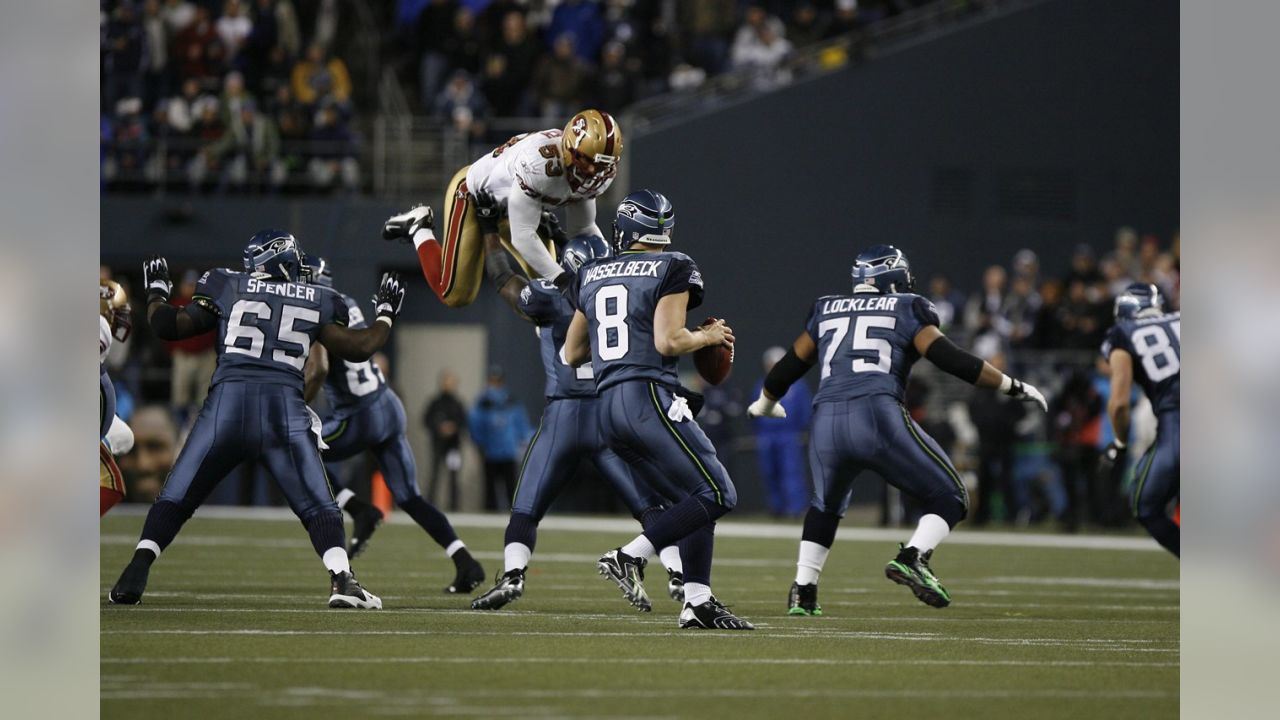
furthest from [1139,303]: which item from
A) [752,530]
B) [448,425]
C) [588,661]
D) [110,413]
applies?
[448,425]

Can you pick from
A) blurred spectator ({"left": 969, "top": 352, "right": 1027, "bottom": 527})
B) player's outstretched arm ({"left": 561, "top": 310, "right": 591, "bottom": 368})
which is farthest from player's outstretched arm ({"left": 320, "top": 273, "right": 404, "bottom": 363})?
blurred spectator ({"left": 969, "top": 352, "right": 1027, "bottom": 527})

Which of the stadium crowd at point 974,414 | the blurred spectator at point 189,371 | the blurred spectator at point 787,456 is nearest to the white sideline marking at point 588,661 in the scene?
the stadium crowd at point 974,414

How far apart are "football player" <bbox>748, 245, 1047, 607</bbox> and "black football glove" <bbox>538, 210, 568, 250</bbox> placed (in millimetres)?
1273

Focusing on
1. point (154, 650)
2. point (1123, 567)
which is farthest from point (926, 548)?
point (1123, 567)

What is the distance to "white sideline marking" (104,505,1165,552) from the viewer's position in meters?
14.7

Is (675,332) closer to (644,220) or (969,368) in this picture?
(644,220)

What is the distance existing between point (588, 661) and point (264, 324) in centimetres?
278

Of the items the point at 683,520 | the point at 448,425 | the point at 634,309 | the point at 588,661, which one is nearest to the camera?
the point at 588,661

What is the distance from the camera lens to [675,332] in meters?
6.93

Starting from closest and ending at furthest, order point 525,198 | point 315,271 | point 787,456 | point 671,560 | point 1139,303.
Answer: point 525,198
point 671,560
point 315,271
point 1139,303
point 787,456

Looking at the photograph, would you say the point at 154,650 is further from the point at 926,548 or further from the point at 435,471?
the point at 435,471

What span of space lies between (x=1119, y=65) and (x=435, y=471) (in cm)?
900

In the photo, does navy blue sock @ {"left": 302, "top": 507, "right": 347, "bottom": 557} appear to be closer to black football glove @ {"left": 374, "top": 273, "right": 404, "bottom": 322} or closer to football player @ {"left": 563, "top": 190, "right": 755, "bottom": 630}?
black football glove @ {"left": 374, "top": 273, "right": 404, "bottom": 322}

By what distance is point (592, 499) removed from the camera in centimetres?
1928
